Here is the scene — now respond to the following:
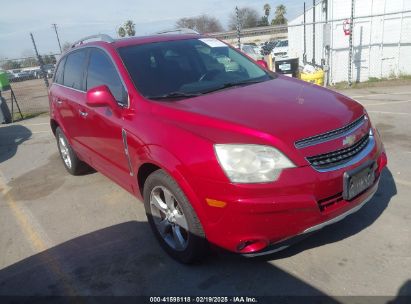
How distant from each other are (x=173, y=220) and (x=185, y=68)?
154cm

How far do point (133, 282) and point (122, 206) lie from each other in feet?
5.03

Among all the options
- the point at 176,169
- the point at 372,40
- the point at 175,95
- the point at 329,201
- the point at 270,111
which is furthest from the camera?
the point at 372,40

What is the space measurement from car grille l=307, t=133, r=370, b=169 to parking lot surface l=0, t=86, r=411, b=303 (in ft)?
2.78

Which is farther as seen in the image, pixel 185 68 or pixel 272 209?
pixel 185 68

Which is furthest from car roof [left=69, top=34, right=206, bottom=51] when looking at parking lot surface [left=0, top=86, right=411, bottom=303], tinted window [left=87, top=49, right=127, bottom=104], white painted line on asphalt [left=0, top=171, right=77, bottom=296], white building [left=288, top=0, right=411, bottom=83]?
white building [left=288, top=0, right=411, bottom=83]

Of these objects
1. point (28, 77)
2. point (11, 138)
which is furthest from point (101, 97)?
point (28, 77)

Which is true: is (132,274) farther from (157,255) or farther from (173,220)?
(173,220)

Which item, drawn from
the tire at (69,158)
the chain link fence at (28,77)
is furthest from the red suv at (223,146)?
the chain link fence at (28,77)

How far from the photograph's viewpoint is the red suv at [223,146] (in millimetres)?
2504

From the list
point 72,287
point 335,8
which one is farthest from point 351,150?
point 335,8

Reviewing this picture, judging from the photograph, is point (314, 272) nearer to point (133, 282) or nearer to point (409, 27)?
point (133, 282)

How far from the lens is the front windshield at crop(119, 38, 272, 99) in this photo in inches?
137

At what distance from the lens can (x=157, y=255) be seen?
338 centimetres

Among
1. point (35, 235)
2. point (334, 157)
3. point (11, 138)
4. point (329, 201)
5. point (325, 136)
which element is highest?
point (325, 136)
